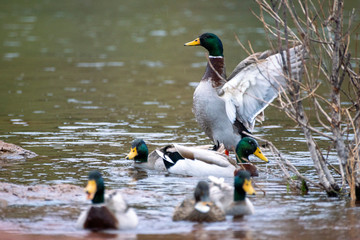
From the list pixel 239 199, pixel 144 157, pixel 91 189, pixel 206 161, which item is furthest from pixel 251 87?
pixel 91 189

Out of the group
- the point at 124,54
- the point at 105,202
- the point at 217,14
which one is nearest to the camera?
the point at 105,202

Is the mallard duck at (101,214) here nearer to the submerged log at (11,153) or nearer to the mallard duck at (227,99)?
the mallard duck at (227,99)

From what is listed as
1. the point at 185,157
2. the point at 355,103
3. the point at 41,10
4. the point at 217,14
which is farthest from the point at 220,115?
the point at 41,10

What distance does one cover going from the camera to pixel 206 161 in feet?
32.0

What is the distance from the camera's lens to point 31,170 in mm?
9867

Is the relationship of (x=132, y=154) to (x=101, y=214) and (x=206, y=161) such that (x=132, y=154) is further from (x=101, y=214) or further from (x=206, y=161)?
(x=101, y=214)

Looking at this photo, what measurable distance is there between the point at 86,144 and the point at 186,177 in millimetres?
2471

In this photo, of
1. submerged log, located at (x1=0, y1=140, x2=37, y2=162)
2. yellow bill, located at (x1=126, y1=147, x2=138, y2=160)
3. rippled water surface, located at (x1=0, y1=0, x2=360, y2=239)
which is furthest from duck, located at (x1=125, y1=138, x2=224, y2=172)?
submerged log, located at (x1=0, y1=140, x2=37, y2=162)

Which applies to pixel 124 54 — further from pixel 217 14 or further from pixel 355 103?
pixel 355 103

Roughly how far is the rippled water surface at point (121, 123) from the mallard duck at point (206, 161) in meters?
0.18

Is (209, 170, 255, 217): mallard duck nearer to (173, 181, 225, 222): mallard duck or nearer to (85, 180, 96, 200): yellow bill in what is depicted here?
(173, 181, 225, 222): mallard duck

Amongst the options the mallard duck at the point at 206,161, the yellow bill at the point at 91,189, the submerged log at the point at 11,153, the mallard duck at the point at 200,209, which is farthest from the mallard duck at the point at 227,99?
the yellow bill at the point at 91,189

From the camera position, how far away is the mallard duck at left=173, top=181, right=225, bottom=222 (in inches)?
292

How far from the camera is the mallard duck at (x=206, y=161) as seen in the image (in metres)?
9.70
